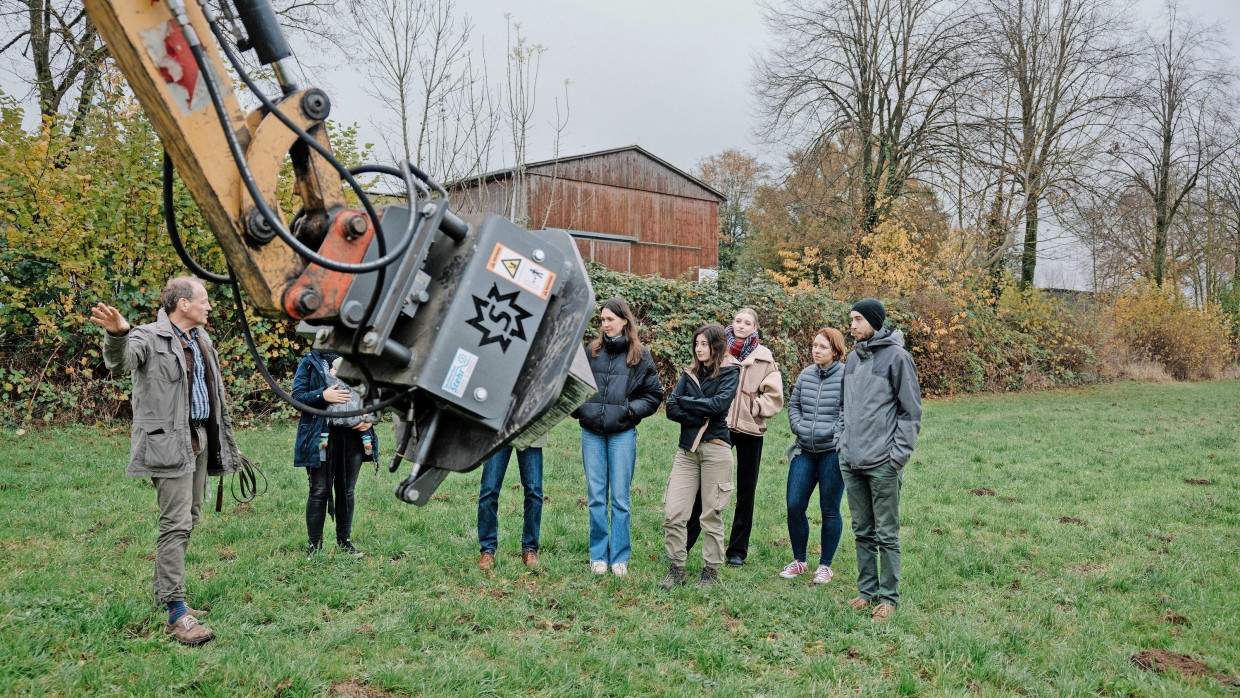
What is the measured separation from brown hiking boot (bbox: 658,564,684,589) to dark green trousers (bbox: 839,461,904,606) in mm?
1155

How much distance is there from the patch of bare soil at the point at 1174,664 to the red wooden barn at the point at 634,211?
69.8ft

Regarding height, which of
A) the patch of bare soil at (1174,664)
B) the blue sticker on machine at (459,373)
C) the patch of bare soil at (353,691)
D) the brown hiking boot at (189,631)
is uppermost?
the blue sticker on machine at (459,373)

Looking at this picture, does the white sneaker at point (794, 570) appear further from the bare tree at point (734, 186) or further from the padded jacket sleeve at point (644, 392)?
the bare tree at point (734, 186)

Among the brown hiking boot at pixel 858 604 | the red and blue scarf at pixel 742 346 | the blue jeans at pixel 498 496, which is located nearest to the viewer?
the brown hiking boot at pixel 858 604

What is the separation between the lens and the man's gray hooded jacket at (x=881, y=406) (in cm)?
470

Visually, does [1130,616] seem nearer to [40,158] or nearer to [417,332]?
[417,332]

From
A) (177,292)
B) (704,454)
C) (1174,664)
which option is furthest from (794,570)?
(177,292)

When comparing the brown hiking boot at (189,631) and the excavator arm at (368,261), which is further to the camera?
the brown hiking boot at (189,631)

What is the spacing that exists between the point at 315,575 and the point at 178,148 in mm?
3723

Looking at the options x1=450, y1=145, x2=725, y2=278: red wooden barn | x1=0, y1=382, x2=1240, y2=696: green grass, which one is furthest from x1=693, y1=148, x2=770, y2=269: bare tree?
x1=0, y1=382, x2=1240, y2=696: green grass

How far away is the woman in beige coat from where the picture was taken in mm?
5730

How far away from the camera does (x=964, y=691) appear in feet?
12.4

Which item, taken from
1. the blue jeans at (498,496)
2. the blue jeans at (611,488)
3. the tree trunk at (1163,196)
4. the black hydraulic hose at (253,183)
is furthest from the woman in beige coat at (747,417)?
the tree trunk at (1163,196)

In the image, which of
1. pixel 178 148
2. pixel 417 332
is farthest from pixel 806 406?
pixel 178 148
